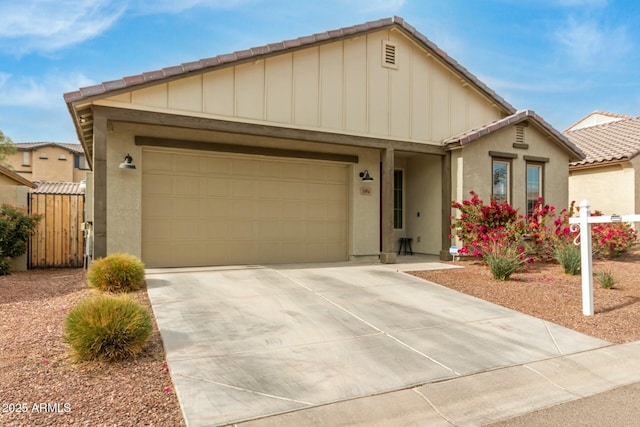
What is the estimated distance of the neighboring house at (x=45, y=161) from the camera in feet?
118

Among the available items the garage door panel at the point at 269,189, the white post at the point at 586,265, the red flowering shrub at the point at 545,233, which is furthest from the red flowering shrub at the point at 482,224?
the garage door panel at the point at 269,189

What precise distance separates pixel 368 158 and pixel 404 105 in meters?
1.70

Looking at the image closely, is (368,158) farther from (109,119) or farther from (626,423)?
(626,423)

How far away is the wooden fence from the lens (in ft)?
35.7

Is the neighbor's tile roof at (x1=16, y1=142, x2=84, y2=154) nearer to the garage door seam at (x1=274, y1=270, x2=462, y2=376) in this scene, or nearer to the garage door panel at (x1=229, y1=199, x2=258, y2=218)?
the garage door panel at (x1=229, y1=199, x2=258, y2=218)

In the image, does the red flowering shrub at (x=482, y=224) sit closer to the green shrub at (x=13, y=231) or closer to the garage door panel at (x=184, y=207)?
the garage door panel at (x=184, y=207)

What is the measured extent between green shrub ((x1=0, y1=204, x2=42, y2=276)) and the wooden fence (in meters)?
0.56

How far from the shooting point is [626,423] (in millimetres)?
3230

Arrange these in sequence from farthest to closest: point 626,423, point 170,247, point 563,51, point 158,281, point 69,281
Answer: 1. point 563,51
2. point 170,247
3. point 69,281
4. point 158,281
5. point 626,423

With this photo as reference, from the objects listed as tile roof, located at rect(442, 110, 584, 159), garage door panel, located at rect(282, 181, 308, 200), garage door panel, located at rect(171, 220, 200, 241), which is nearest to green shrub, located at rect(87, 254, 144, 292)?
garage door panel, located at rect(171, 220, 200, 241)

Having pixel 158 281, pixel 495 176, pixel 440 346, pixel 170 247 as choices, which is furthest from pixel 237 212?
pixel 495 176

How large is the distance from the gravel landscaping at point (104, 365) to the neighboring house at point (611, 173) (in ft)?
21.4

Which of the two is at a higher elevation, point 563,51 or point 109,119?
point 563,51

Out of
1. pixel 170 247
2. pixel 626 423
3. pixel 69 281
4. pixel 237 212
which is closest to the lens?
pixel 626 423
